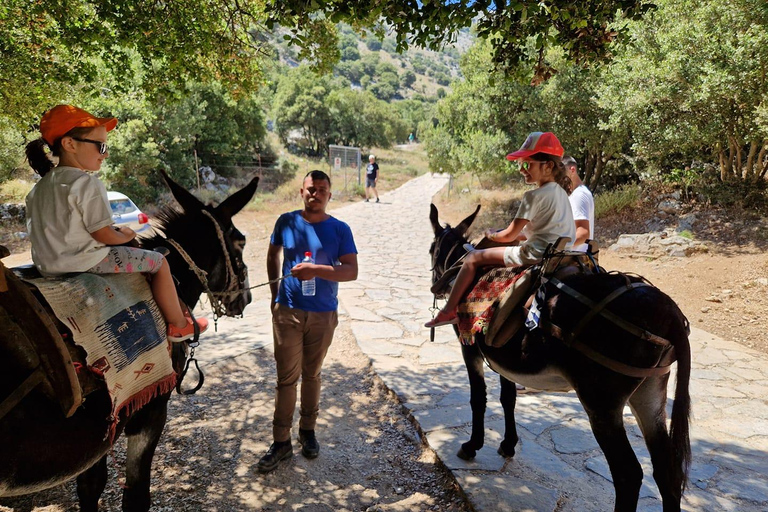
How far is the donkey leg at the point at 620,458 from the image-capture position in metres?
2.80

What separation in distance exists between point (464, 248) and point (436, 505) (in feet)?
6.80

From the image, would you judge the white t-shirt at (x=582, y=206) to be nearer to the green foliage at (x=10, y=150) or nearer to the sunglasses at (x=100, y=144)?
the sunglasses at (x=100, y=144)

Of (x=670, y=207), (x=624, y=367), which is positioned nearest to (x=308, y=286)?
(x=624, y=367)

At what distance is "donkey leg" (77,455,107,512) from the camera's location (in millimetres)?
2982

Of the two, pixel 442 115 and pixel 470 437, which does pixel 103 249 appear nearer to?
pixel 470 437

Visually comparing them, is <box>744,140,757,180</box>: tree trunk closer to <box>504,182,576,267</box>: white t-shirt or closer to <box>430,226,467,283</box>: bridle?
<box>430,226,467,283</box>: bridle

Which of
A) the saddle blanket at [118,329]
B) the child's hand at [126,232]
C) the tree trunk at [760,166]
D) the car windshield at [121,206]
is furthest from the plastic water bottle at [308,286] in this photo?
the tree trunk at [760,166]

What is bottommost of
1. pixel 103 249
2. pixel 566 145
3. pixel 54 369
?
pixel 54 369

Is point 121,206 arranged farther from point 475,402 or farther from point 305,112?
point 305,112

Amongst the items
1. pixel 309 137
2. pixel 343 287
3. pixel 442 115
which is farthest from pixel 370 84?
pixel 343 287

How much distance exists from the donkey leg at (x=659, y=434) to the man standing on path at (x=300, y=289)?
2.09m

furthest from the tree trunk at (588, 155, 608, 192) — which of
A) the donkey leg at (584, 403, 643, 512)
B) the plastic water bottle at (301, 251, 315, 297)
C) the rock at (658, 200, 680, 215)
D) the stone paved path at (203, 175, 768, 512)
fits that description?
the plastic water bottle at (301, 251, 315, 297)

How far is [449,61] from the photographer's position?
180375mm

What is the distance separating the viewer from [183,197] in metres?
3.13
